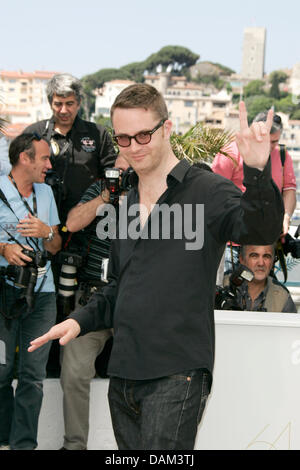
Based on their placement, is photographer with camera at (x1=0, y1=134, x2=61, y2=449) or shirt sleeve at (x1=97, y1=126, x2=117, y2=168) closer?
photographer with camera at (x1=0, y1=134, x2=61, y2=449)

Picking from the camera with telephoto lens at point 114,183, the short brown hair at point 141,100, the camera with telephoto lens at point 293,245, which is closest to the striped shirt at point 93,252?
the camera with telephoto lens at point 114,183

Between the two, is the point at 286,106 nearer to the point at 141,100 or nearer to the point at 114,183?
the point at 114,183

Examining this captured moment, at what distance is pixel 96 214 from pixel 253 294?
3.46 feet

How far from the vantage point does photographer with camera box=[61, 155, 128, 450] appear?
3.22m

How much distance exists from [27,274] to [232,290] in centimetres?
117

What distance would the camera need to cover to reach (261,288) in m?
3.47

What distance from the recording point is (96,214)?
357 cm

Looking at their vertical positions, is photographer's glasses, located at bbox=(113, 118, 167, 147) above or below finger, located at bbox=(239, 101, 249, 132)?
below

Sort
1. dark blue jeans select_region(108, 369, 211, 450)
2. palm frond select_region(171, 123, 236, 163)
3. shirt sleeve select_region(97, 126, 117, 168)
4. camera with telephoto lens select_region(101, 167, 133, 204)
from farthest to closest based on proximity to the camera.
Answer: palm frond select_region(171, 123, 236, 163) → shirt sleeve select_region(97, 126, 117, 168) → camera with telephoto lens select_region(101, 167, 133, 204) → dark blue jeans select_region(108, 369, 211, 450)

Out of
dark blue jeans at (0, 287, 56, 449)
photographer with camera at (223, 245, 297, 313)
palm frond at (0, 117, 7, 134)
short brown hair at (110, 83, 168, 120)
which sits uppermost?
short brown hair at (110, 83, 168, 120)

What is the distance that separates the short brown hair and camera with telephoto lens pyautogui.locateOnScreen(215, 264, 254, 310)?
4.92 ft

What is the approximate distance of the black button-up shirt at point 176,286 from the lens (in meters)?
1.85

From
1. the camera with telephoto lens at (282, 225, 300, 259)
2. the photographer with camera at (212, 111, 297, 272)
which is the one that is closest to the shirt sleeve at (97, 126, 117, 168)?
the photographer with camera at (212, 111, 297, 272)

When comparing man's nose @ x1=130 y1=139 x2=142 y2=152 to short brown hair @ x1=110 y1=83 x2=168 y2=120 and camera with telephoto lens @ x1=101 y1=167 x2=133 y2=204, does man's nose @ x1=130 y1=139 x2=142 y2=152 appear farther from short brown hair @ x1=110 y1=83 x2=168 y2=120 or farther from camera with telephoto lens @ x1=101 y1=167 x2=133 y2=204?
camera with telephoto lens @ x1=101 y1=167 x2=133 y2=204
